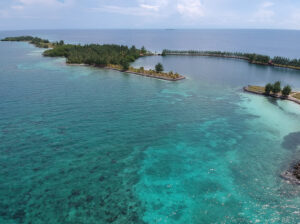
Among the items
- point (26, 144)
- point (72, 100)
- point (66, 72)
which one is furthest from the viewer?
point (66, 72)

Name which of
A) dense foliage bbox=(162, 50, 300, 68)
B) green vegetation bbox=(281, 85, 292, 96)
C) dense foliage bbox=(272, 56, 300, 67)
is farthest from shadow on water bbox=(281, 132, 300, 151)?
dense foliage bbox=(162, 50, 300, 68)

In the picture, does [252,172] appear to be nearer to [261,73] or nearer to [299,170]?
[299,170]

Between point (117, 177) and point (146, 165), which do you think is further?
point (146, 165)

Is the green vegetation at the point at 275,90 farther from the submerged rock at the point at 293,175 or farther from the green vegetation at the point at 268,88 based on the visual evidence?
the submerged rock at the point at 293,175

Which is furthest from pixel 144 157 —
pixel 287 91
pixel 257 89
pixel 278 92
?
pixel 257 89

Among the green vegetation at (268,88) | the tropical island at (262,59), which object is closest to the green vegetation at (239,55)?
the tropical island at (262,59)

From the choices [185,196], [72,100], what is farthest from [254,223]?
[72,100]
